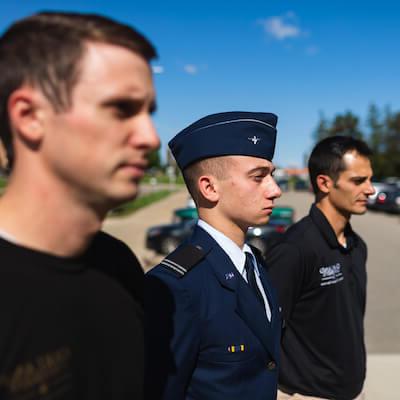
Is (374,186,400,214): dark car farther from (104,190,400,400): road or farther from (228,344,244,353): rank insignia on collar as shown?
(228,344,244,353): rank insignia on collar

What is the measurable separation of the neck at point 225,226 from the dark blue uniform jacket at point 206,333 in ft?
0.31

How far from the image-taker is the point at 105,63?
965 mm

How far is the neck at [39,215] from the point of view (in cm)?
98

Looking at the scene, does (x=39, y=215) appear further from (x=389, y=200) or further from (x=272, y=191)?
(x=389, y=200)

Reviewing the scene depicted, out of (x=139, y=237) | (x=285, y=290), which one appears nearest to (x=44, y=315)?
(x=285, y=290)

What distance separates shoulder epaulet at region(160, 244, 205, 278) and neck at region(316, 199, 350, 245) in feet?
4.41

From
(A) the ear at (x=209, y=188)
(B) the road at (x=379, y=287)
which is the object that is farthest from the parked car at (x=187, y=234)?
(A) the ear at (x=209, y=188)

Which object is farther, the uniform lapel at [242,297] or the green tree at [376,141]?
the green tree at [376,141]

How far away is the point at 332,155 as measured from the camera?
2992mm

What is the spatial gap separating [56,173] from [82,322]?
1.21 ft

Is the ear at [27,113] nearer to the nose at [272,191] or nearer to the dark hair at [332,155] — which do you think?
the nose at [272,191]

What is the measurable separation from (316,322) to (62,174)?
1987 mm

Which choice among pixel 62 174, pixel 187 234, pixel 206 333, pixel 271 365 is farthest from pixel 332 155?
pixel 187 234

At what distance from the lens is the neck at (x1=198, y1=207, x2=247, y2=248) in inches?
76.9
